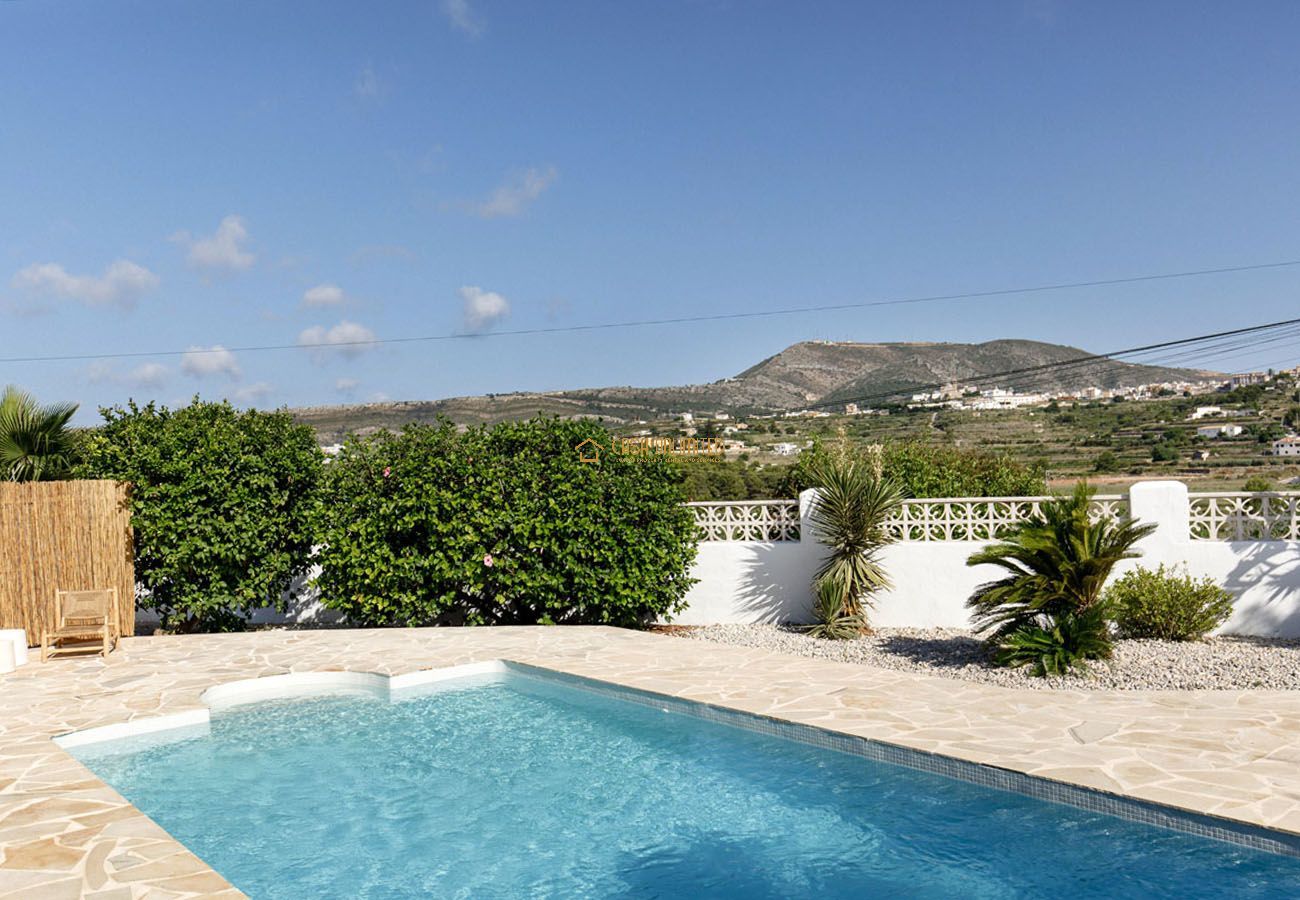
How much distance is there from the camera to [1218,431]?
3316 cm

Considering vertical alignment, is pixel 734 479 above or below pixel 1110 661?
above

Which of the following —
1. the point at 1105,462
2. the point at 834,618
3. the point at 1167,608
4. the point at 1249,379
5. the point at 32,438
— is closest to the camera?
the point at 1167,608

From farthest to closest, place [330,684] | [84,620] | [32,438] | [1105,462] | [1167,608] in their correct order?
[1105,462]
[32,438]
[84,620]
[1167,608]
[330,684]

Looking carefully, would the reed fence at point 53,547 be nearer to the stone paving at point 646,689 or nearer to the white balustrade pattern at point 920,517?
the stone paving at point 646,689

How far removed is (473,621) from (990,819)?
28.0 feet

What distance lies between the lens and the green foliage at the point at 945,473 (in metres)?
15.6

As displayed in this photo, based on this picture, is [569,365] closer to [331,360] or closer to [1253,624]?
[331,360]

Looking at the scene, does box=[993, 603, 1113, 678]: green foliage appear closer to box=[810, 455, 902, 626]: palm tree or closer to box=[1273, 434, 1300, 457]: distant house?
box=[810, 455, 902, 626]: palm tree

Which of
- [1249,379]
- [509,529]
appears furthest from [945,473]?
[1249,379]

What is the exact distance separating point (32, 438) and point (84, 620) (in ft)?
13.4

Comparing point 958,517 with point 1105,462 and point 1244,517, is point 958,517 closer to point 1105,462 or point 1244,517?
point 1244,517

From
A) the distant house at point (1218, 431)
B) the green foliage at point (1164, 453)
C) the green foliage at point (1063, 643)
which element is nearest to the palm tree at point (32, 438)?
the green foliage at point (1063, 643)

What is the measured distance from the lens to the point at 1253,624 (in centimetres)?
1112

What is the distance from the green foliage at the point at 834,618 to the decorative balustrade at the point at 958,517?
128cm
